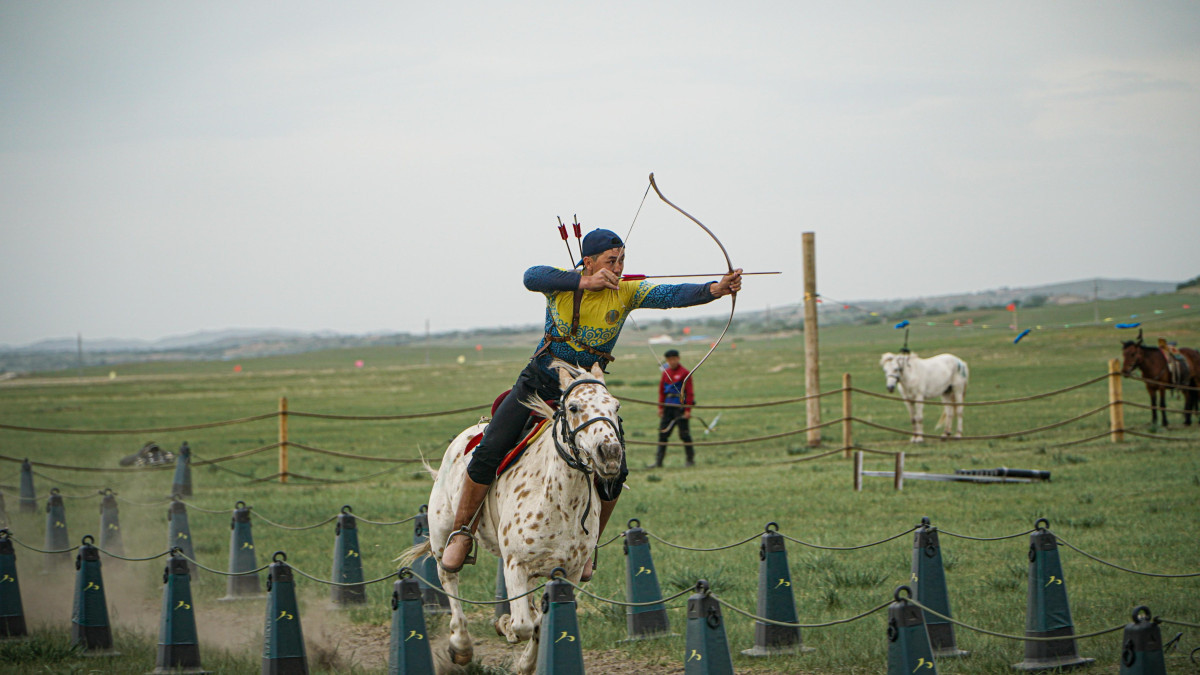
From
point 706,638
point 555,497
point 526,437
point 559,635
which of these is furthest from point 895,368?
point 559,635

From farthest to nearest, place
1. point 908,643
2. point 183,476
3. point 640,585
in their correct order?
point 183,476 → point 640,585 → point 908,643

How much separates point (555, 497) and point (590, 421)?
2.75ft

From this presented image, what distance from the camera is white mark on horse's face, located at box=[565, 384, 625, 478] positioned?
5.19 meters

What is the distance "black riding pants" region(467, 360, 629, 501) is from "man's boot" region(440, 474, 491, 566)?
147 millimetres

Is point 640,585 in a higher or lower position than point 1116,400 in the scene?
lower

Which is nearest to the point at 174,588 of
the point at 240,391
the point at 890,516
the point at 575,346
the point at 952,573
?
the point at 575,346

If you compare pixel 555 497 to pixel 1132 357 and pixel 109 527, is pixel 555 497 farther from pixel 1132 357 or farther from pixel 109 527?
pixel 1132 357

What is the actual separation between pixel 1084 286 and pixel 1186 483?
203552mm

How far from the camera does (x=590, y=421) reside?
5344 mm

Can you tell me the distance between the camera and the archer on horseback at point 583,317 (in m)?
6.05

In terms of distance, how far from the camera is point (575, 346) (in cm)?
634

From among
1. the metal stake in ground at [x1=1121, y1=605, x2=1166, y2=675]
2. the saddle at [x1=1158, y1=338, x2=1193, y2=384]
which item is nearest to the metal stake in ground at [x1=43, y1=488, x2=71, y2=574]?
the metal stake in ground at [x1=1121, y1=605, x2=1166, y2=675]

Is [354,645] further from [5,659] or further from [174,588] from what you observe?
[5,659]

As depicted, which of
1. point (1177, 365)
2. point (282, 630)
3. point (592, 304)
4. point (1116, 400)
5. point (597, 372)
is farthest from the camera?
point (1177, 365)
